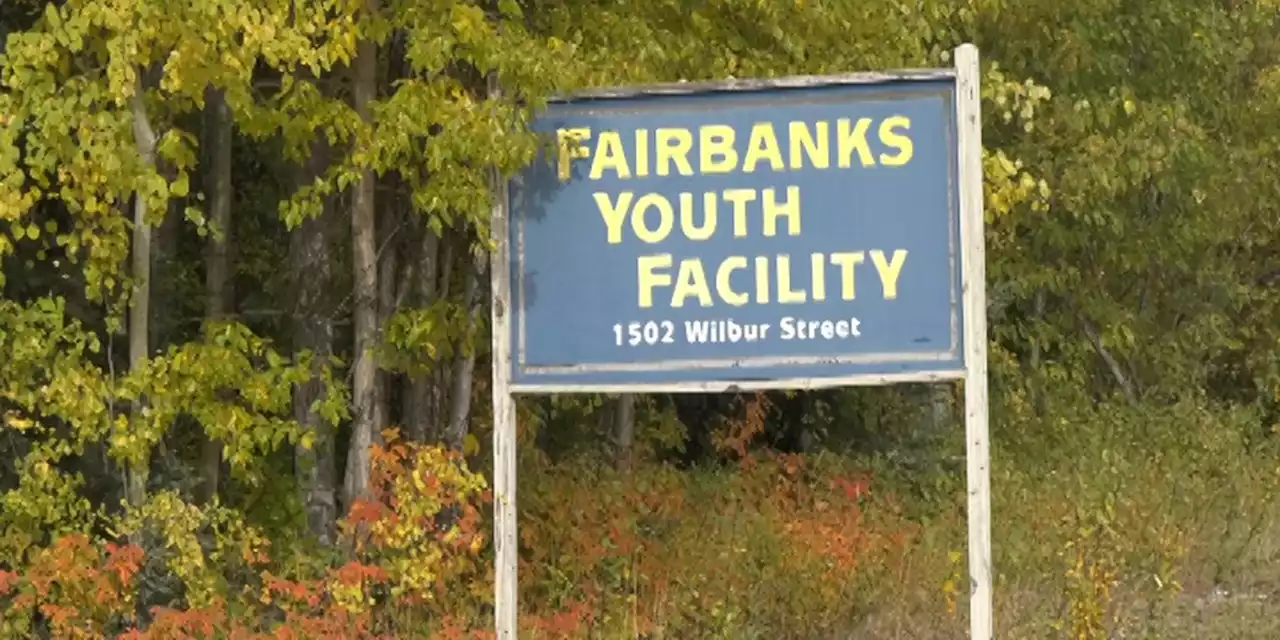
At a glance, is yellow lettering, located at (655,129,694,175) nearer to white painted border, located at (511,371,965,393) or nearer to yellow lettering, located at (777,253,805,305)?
yellow lettering, located at (777,253,805,305)

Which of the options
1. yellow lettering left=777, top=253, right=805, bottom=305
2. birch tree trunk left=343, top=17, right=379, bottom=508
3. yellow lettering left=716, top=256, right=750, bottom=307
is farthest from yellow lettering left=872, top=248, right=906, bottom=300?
birch tree trunk left=343, top=17, right=379, bottom=508

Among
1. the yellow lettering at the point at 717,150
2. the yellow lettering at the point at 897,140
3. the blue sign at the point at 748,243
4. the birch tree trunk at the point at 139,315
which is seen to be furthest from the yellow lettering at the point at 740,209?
the birch tree trunk at the point at 139,315

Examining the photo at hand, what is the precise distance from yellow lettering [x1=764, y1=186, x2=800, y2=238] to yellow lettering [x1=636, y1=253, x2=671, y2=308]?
433mm

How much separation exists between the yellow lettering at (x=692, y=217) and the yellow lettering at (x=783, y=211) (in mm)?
217

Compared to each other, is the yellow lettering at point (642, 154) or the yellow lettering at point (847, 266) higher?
the yellow lettering at point (642, 154)

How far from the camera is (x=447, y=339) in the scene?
8516 millimetres

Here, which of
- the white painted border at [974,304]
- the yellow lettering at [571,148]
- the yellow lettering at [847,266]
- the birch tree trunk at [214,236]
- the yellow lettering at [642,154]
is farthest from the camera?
the birch tree trunk at [214,236]

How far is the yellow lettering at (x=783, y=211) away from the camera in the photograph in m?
7.00

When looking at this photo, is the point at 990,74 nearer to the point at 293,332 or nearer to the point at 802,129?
the point at 802,129

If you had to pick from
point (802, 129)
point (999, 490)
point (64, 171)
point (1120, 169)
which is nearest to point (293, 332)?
point (64, 171)

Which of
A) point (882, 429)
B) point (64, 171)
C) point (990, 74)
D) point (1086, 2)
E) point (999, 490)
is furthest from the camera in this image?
point (882, 429)

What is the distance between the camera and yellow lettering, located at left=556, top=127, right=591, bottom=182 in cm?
729

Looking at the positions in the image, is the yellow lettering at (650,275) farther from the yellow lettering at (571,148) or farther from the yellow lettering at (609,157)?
the yellow lettering at (571,148)

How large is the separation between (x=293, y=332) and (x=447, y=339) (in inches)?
49.7
